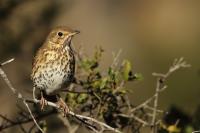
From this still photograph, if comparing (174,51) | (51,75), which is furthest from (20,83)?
(174,51)

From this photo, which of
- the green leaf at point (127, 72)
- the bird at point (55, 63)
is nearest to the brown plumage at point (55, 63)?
the bird at point (55, 63)

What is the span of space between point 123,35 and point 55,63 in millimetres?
12623

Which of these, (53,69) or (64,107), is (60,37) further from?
(64,107)

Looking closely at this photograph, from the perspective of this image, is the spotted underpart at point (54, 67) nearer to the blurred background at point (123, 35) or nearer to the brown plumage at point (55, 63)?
the brown plumage at point (55, 63)

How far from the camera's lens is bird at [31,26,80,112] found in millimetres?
7805

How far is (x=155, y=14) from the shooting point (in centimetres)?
2211

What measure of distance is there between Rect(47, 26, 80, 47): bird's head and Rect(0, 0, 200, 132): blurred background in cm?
24

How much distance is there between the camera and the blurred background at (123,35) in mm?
9102

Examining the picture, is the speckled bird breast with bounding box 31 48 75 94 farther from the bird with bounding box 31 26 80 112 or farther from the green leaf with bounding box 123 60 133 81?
the green leaf with bounding box 123 60 133 81

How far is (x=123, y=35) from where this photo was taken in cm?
2050

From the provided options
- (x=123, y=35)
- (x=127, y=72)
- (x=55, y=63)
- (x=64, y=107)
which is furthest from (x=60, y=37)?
(x=123, y=35)

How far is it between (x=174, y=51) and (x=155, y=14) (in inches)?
180

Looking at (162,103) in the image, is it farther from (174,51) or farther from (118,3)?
(118,3)

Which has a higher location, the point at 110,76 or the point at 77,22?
the point at 110,76
